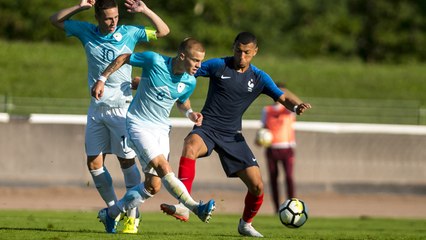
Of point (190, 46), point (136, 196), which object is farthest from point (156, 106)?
point (136, 196)

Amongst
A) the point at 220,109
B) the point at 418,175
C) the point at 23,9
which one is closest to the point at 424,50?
the point at 23,9

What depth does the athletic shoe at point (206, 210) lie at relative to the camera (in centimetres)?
1055

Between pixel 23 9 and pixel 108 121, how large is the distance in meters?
42.3

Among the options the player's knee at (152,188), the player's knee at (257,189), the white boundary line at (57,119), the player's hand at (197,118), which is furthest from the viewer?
the white boundary line at (57,119)

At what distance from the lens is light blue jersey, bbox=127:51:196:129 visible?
1114 centimetres

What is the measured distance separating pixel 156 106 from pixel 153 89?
0.60 ft

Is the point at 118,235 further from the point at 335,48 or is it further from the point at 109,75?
the point at 335,48

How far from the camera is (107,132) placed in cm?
1191

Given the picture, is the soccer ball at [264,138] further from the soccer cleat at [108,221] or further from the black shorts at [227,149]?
the soccer cleat at [108,221]

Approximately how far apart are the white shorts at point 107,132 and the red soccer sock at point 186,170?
572 millimetres

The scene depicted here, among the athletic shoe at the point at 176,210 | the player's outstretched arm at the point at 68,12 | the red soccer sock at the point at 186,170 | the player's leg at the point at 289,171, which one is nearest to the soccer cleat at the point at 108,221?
the red soccer sock at the point at 186,170

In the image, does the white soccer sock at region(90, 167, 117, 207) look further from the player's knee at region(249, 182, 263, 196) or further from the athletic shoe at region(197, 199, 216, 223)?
the athletic shoe at region(197, 199, 216, 223)

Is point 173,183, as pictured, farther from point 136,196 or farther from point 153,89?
point 153,89

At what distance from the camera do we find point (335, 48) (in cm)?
6788
